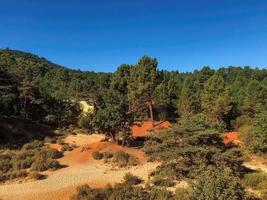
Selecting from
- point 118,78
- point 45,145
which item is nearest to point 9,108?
point 45,145

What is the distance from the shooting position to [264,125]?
25.5 m

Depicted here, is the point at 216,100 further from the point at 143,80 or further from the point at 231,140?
the point at 143,80

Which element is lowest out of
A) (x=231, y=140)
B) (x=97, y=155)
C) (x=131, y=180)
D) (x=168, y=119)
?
(x=131, y=180)

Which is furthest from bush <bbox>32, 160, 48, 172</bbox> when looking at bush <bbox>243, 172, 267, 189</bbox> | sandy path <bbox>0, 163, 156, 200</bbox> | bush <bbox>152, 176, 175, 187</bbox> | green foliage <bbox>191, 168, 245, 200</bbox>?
bush <bbox>243, 172, 267, 189</bbox>

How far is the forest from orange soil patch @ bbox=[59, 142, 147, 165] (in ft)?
4.46

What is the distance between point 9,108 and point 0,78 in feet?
21.4

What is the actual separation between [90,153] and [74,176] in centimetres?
518

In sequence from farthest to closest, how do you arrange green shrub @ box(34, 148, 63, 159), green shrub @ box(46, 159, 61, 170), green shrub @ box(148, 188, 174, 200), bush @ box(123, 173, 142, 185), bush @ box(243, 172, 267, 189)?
1. green shrub @ box(34, 148, 63, 159)
2. green shrub @ box(46, 159, 61, 170)
3. bush @ box(123, 173, 142, 185)
4. bush @ box(243, 172, 267, 189)
5. green shrub @ box(148, 188, 174, 200)

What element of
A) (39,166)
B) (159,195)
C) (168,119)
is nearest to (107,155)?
(39,166)

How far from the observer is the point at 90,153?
24750mm

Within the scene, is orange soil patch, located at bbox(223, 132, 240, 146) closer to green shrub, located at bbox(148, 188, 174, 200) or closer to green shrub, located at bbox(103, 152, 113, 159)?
green shrub, located at bbox(103, 152, 113, 159)

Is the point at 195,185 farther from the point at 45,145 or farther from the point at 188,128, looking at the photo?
the point at 45,145

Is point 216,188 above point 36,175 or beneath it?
above

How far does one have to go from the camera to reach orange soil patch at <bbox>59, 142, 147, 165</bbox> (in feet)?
77.2
